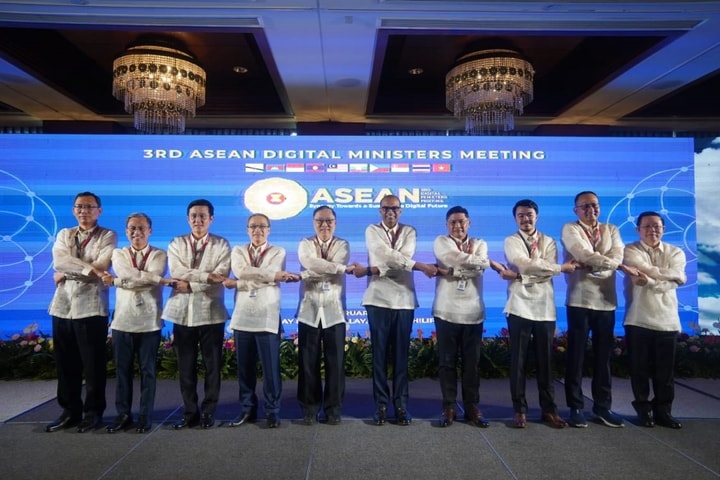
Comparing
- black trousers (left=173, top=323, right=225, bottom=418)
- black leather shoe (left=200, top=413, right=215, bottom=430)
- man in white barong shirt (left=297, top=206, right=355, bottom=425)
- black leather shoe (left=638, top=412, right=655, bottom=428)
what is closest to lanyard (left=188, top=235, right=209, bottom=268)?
black trousers (left=173, top=323, right=225, bottom=418)

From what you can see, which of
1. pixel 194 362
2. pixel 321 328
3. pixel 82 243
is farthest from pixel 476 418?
pixel 82 243

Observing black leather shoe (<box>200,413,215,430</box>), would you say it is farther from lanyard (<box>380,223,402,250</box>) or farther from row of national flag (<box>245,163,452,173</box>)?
row of national flag (<box>245,163,452,173</box>)

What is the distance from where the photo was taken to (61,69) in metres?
4.91

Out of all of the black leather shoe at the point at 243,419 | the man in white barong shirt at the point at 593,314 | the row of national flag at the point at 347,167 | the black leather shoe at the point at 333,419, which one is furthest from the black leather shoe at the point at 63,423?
the man in white barong shirt at the point at 593,314

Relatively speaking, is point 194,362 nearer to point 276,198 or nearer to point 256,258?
point 256,258

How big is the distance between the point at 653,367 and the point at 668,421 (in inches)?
14.3

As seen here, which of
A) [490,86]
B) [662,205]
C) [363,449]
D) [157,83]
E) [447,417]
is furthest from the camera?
[662,205]

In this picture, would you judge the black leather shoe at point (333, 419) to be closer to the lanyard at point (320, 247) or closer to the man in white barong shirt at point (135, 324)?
the lanyard at point (320, 247)

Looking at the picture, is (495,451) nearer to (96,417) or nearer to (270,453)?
(270,453)

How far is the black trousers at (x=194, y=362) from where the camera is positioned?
3.55 metres

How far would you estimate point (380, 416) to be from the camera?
3.60 m

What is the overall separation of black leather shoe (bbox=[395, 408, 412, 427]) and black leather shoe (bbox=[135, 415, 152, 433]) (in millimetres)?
1677

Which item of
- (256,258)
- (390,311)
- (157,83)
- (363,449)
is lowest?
(363,449)

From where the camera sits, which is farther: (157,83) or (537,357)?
(157,83)
